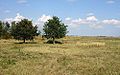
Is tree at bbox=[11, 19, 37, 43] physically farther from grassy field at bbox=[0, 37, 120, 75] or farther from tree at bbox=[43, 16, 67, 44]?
grassy field at bbox=[0, 37, 120, 75]

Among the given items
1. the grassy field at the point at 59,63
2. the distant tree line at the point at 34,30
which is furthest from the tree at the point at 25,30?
the grassy field at the point at 59,63

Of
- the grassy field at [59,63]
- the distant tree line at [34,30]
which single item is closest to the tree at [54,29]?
the distant tree line at [34,30]

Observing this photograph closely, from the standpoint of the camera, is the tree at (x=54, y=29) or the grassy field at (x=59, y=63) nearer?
the grassy field at (x=59, y=63)

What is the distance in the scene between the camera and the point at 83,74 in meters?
17.8

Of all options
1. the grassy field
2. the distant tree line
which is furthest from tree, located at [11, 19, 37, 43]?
the grassy field

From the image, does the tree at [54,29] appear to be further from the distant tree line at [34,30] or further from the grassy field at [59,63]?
the grassy field at [59,63]

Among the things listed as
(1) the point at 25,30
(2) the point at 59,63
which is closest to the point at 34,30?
(1) the point at 25,30

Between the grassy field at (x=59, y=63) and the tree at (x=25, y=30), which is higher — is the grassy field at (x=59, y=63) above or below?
below

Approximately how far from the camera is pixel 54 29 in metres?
85.9

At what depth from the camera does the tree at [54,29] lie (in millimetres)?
85750

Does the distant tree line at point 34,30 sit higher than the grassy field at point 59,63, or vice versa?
the distant tree line at point 34,30

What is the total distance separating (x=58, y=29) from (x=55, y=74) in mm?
68805

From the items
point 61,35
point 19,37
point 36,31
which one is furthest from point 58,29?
point 19,37

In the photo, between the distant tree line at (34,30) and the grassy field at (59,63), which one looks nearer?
the grassy field at (59,63)
